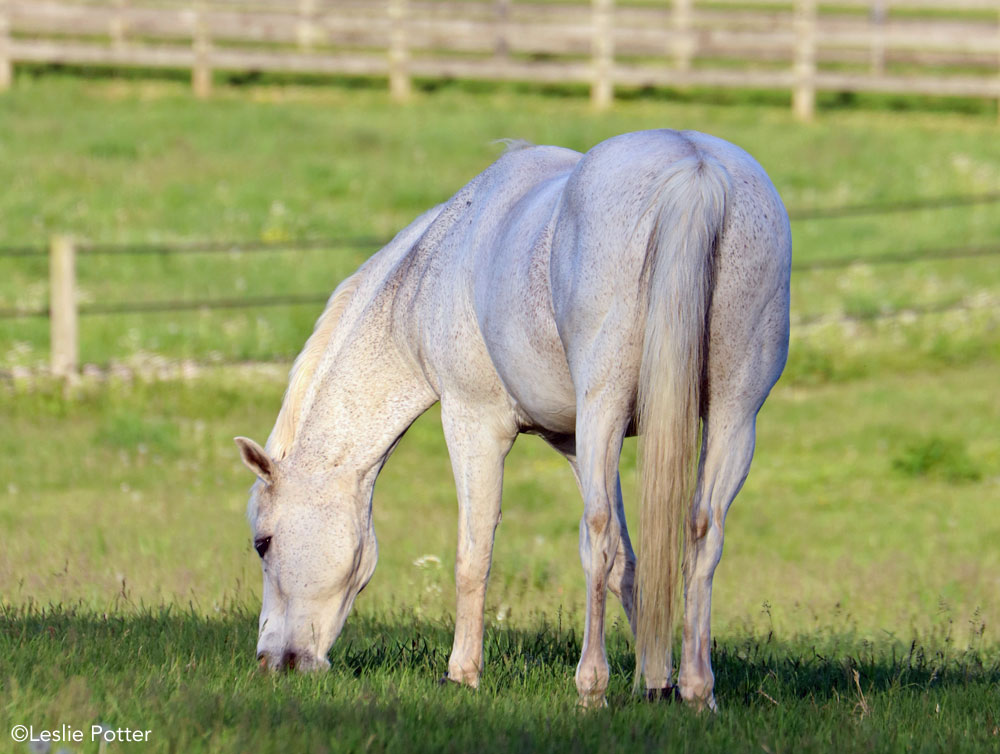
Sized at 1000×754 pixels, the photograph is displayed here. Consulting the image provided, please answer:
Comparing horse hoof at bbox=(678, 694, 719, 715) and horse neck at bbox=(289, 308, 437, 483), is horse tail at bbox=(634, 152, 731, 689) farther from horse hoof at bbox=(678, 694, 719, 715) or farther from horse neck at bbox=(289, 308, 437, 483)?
horse neck at bbox=(289, 308, 437, 483)

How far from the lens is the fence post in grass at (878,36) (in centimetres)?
2116

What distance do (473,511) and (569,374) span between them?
66cm

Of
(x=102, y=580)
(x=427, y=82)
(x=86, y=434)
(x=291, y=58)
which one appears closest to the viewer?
(x=102, y=580)

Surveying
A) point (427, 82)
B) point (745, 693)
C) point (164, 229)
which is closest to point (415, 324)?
point (745, 693)

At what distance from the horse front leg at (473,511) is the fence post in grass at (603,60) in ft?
54.8

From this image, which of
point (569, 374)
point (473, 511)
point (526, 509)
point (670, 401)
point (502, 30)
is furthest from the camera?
point (502, 30)

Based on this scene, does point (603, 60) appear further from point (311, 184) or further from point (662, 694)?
point (662, 694)

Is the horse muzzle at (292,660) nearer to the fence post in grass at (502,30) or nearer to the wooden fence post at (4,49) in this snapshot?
the wooden fence post at (4,49)

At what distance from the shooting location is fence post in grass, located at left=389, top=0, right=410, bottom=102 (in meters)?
20.6

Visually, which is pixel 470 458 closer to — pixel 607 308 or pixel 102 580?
pixel 607 308

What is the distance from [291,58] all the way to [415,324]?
54.9 ft

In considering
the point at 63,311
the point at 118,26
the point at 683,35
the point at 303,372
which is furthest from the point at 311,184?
the point at 303,372

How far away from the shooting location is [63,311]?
10773mm

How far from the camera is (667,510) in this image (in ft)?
11.9
